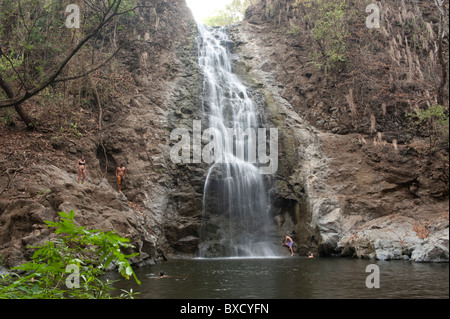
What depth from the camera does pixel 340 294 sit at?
6.88 m

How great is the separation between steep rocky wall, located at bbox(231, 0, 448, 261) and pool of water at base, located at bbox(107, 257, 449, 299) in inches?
124

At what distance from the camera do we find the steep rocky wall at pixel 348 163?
14.5 m

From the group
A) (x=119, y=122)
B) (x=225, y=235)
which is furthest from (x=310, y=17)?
(x=225, y=235)

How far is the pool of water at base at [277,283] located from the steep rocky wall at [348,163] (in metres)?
3.16

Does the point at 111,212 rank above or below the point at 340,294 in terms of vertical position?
above

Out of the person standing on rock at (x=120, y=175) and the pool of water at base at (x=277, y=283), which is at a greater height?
the person standing on rock at (x=120, y=175)

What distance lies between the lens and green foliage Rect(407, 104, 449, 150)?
321 cm

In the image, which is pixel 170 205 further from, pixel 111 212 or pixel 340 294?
pixel 340 294

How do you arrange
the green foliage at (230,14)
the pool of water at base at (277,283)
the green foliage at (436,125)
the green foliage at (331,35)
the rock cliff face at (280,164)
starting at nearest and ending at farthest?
the green foliage at (436,125), the pool of water at base at (277,283), the rock cliff face at (280,164), the green foliage at (331,35), the green foliage at (230,14)

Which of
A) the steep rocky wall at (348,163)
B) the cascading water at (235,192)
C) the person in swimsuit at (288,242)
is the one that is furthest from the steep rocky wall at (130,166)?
the steep rocky wall at (348,163)

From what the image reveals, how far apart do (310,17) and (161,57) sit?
11669mm

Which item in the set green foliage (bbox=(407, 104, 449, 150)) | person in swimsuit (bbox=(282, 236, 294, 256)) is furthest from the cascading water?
green foliage (bbox=(407, 104, 449, 150))

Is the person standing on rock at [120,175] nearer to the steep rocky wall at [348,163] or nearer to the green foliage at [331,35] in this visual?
the steep rocky wall at [348,163]

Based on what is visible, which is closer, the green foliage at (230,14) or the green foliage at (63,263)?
the green foliage at (63,263)
